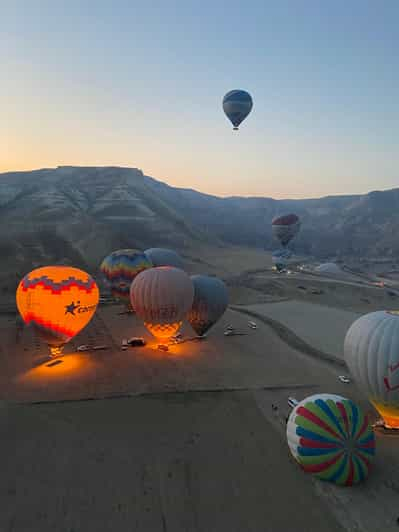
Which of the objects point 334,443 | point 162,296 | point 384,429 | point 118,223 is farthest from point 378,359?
point 118,223

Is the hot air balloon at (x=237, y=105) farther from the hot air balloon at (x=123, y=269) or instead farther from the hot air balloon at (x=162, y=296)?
the hot air balloon at (x=162, y=296)

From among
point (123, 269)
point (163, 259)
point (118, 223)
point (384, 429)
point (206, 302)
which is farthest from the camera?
point (118, 223)

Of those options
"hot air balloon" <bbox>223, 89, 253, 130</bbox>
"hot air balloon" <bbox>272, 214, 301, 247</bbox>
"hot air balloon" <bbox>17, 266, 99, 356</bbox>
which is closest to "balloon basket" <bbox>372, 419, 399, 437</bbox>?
"hot air balloon" <bbox>17, 266, 99, 356</bbox>

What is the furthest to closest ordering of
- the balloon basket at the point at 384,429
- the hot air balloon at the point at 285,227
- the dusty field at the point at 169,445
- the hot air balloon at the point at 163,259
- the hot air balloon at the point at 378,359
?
the hot air balloon at the point at 285,227 < the hot air balloon at the point at 163,259 < the balloon basket at the point at 384,429 < the hot air balloon at the point at 378,359 < the dusty field at the point at 169,445

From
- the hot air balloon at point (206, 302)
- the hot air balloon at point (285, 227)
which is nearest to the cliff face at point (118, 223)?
the hot air balloon at point (206, 302)

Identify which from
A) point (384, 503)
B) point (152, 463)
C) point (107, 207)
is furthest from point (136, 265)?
point (107, 207)

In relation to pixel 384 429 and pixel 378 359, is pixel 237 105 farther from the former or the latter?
pixel 384 429
